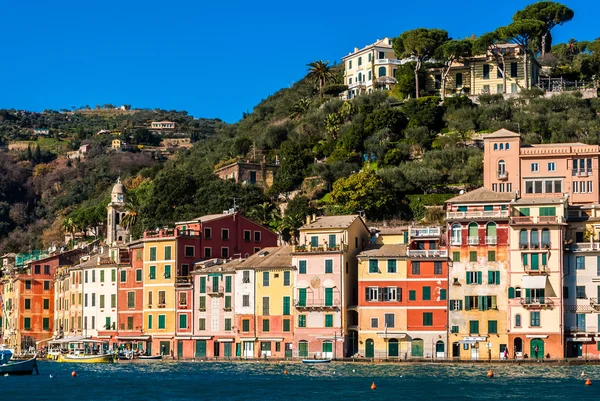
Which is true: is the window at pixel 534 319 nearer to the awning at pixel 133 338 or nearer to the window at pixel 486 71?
the awning at pixel 133 338

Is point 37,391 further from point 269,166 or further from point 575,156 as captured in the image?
point 269,166

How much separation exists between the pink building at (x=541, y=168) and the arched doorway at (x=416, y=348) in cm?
2416

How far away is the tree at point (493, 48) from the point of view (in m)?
140

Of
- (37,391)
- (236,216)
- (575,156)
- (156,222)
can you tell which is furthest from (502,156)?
(37,391)

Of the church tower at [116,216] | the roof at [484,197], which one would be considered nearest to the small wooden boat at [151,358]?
the roof at [484,197]

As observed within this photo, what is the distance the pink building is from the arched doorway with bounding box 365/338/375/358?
82.1ft

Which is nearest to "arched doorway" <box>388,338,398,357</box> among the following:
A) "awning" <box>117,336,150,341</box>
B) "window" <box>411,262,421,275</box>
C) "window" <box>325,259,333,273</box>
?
"window" <box>411,262,421,275</box>

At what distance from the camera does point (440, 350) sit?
9294cm

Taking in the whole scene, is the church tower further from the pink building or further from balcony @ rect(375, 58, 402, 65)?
the pink building

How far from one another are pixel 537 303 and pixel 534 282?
5.03ft

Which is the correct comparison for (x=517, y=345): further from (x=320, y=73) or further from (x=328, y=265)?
(x=320, y=73)

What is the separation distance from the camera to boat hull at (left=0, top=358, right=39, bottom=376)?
9144 cm

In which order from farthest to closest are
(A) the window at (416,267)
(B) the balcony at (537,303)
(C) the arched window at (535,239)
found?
(A) the window at (416,267), (C) the arched window at (535,239), (B) the balcony at (537,303)

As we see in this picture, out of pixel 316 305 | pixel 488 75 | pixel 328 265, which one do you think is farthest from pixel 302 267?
pixel 488 75
